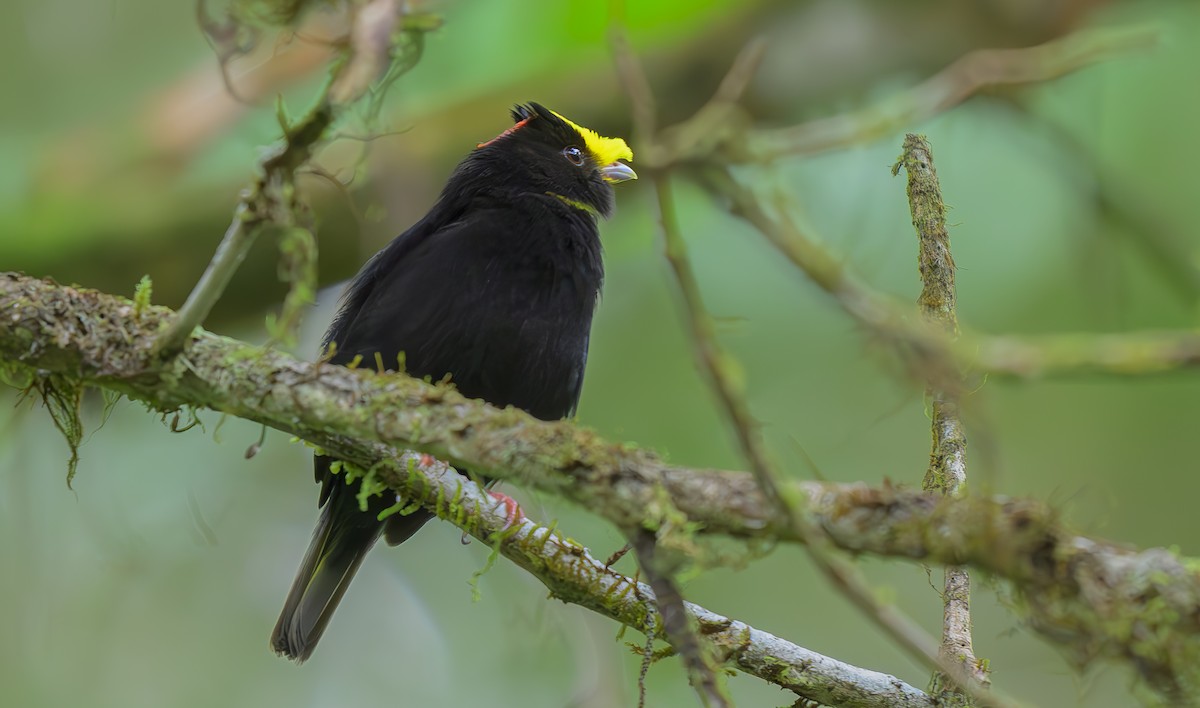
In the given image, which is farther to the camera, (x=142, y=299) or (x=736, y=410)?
(x=142, y=299)

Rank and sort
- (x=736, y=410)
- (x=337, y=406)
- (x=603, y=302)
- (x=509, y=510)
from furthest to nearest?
(x=603, y=302), (x=509, y=510), (x=337, y=406), (x=736, y=410)

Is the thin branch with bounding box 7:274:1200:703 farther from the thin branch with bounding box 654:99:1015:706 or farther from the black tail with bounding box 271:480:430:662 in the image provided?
the black tail with bounding box 271:480:430:662

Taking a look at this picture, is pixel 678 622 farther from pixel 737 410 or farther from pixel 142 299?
pixel 142 299

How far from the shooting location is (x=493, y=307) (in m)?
3.27

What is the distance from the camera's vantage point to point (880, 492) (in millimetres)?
1474

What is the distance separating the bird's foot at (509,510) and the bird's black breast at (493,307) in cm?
39

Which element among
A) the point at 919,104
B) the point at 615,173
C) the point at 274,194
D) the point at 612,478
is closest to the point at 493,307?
the point at 615,173

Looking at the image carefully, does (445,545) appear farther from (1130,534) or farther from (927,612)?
(1130,534)

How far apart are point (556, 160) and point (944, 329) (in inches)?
76.0

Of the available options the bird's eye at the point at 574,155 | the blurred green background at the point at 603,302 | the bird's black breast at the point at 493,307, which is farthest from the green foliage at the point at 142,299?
the bird's eye at the point at 574,155

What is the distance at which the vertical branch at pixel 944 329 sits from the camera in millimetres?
2420

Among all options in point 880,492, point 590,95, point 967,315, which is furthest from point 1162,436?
point 880,492

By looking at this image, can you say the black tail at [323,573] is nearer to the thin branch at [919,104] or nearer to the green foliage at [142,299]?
the green foliage at [142,299]

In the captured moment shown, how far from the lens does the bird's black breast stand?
3230mm
